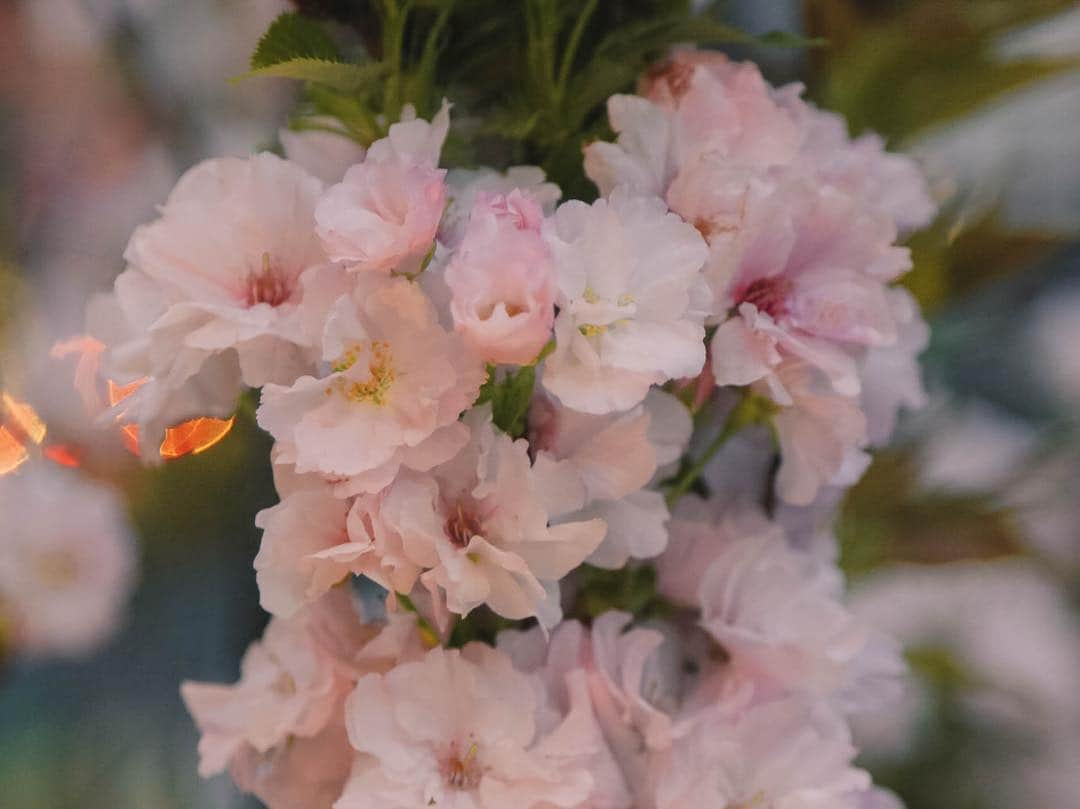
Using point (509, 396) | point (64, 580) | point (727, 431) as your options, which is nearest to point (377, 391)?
point (509, 396)

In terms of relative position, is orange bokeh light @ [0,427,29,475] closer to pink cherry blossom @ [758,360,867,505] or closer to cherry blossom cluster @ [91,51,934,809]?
cherry blossom cluster @ [91,51,934,809]

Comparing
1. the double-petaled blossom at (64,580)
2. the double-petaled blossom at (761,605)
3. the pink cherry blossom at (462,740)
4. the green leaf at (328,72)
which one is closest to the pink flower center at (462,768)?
the pink cherry blossom at (462,740)

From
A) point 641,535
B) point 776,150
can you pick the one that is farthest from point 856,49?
point 641,535

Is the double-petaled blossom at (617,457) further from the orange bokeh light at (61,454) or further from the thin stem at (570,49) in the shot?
the orange bokeh light at (61,454)

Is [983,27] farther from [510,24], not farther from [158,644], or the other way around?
[158,644]

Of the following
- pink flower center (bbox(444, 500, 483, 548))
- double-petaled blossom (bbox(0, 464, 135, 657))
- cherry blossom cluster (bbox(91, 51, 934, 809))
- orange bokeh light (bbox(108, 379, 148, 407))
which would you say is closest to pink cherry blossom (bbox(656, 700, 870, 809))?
cherry blossom cluster (bbox(91, 51, 934, 809))

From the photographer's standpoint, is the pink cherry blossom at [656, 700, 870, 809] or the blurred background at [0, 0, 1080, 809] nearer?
the pink cherry blossom at [656, 700, 870, 809]

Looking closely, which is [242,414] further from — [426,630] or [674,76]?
[674,76]

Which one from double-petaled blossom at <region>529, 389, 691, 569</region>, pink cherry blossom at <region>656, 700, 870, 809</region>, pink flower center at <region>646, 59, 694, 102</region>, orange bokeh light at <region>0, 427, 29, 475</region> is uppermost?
pink flower center at <region>646, 59, 694, 102</region>
